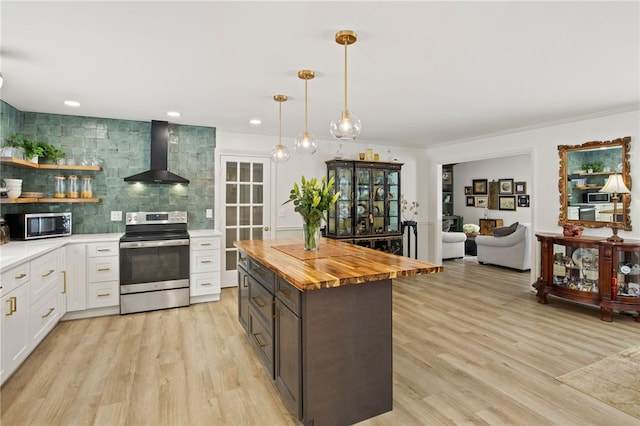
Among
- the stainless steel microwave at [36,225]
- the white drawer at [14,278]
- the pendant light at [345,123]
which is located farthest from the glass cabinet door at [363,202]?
the white drawer at [14,278]

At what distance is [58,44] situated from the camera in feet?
7.57

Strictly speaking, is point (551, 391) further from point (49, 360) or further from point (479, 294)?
point (49, 360)

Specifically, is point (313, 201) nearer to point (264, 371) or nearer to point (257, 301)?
point (257, 301)

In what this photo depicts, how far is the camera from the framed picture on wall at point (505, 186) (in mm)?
8761

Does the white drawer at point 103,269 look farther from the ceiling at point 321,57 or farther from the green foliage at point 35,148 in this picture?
the ceiling at point 321,57

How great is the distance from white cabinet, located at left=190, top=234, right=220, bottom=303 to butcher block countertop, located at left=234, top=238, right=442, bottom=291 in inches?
56.1

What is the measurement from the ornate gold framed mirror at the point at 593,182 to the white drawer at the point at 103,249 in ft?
18.0

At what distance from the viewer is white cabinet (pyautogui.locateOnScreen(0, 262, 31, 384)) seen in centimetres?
236

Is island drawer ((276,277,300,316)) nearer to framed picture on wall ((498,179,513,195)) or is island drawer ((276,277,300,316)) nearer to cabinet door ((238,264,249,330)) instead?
cabinet door ((238,264,249,330))

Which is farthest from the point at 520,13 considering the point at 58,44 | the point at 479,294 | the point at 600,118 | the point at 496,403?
the point at 479,294

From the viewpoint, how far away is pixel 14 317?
8.27 ft

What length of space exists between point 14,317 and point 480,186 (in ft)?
31.8

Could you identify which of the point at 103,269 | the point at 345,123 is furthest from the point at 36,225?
the point at 345,123

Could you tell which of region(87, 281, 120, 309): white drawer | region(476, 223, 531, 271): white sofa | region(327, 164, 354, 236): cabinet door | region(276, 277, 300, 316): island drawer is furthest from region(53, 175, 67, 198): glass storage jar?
region(476, 223, 531, 271): white sofa
